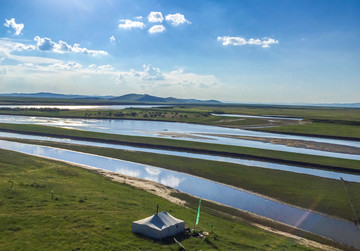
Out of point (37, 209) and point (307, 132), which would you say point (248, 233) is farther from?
point (307, 132)

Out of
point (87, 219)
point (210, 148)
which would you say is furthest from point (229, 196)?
point (210, 148)

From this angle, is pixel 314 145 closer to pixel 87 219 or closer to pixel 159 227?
pixel 159 227

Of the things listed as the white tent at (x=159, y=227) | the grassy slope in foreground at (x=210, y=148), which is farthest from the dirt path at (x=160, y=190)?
the grassy slope in foreground at (x=210, y=148)

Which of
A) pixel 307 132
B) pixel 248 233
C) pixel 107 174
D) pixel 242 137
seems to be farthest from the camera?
pixel 307 132

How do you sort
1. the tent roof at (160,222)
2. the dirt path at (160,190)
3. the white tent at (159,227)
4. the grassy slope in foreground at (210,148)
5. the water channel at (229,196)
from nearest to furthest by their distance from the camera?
the white tent at (159,227) < the tent roof at (160,222) < the dirt path at (160,190) < the water channel at (229,196) < the grassy slope in foreground at (210,148)

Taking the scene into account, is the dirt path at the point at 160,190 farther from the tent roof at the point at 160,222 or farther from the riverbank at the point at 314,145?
the riverbank at the point at 314,145

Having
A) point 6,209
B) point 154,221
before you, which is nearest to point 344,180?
point 154,221
